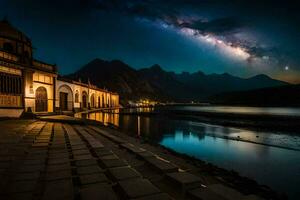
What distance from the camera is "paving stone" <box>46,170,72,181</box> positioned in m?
4.39

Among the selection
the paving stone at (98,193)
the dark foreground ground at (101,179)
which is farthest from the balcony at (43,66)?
the paving stone at (98,193)

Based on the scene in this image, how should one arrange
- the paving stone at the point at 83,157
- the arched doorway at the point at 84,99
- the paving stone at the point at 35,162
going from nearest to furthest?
1. the paving stone at the point at 35,162
2. the paving stone at the point at 83,157
3. the arched doorway at the point at 84,99

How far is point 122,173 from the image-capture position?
4.74 metres

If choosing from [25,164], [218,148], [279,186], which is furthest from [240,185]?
[218,148]

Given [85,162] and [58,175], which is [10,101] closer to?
[85,162]

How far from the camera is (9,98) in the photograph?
64.8 feet

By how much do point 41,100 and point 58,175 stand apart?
22.7 metres

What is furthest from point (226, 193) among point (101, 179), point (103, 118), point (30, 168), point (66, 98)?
point (66, 98)

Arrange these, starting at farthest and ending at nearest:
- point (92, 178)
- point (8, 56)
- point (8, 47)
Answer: point (8, 47) < point (8, 56) < point (92, 178)

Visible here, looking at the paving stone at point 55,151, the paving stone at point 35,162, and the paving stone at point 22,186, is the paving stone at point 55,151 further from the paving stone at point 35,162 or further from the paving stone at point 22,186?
the paving stone at point 22,186

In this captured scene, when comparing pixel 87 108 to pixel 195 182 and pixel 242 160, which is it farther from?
pixel 195 182

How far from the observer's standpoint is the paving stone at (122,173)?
449 cm

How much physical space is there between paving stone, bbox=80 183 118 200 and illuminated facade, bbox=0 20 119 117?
19.6m

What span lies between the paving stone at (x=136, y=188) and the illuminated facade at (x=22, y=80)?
65.0ft
